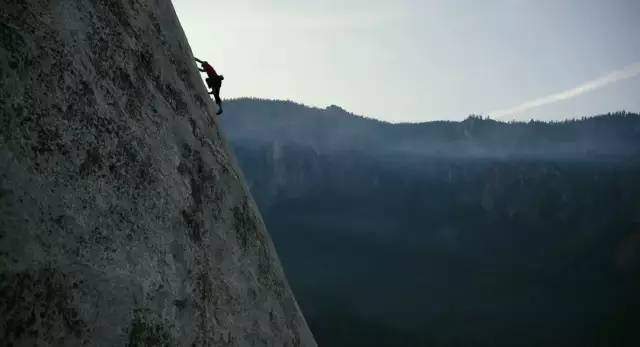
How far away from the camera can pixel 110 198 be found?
106 inches

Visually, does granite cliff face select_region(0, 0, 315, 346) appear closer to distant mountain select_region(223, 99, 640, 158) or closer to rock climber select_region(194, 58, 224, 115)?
rock climber select_region(194, 58, 224, 115)

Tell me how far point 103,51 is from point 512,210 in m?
89.6

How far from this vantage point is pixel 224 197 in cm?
414

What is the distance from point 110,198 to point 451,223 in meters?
89.9

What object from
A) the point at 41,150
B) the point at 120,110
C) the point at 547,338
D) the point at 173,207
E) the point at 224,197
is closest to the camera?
the point at 41,150

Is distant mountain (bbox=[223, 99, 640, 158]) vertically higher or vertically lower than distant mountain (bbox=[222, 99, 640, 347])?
higher

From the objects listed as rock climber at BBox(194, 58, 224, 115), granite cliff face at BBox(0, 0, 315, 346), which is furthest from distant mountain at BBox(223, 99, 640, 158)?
granite cliff face at BBox(0, 0, 315, 346)

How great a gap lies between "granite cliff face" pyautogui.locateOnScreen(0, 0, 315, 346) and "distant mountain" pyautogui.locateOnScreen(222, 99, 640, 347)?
2242 inches

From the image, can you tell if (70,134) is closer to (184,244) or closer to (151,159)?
(151,159)

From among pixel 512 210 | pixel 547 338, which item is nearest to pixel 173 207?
pixel 547 338

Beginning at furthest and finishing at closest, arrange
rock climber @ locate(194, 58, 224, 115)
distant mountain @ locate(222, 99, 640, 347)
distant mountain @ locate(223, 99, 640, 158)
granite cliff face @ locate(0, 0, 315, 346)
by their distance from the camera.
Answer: distant mountain @ locate(223, 99, 640, 158), distant mountain @ locate(222, 99, 640, 347), rock climber @ locate(194, 58, 224, 115), granite cliff face @ locate(0, 0, 315, 346)

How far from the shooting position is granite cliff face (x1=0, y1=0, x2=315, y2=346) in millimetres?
2211

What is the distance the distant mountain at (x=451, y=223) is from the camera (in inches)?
2334

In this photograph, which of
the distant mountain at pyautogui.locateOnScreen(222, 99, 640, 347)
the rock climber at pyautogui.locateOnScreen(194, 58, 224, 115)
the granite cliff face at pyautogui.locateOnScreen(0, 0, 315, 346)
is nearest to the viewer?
the granite cliff face at pyautogui.locateOnScreen(0, 0, 315, 346)
